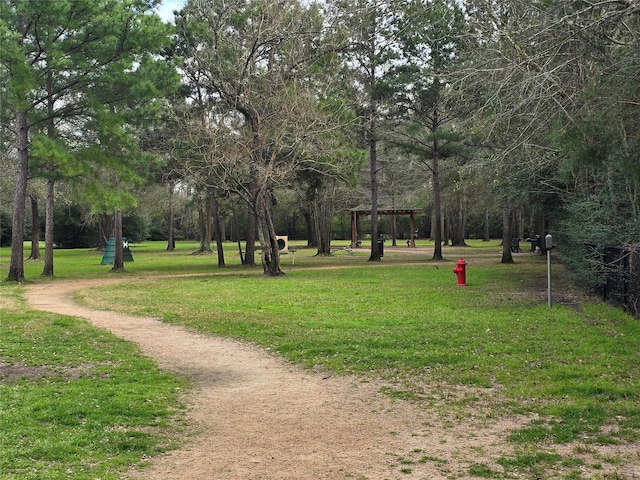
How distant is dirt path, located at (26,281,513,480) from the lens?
4.46 metres

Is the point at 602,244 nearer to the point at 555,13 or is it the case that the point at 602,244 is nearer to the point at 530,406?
the point at 555,13

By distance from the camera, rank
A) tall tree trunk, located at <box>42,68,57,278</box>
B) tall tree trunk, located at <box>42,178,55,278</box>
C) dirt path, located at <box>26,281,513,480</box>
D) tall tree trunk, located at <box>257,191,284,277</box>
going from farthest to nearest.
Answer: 1. tall tree trunk, located at <box>42,178,55,278</box>
2. tall tree trunk, located at <box>257,191,284,277</box>
3. tall tree trunk, located at <box>42,68,57,278</box>
4. dirt path, located at <box>26,281,513,480</box>

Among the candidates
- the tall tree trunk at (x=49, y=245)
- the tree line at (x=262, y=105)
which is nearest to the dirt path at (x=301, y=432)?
the tree line at (x=262, y=105)

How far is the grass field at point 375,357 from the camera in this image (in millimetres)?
4980

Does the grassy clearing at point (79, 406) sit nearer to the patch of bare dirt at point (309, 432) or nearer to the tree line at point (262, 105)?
the patch of bare dirt at point (309, 432)

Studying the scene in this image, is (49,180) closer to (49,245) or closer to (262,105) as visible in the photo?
(49,245)

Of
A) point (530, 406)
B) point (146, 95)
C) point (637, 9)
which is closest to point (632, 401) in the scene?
point (530, 406)

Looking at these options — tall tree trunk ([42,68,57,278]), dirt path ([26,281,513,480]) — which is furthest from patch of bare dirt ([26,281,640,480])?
tall tree trunk ([42,68,57,278])

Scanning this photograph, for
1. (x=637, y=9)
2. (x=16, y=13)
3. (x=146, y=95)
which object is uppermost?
(x=16, y=13)

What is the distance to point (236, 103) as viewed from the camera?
20.5 m

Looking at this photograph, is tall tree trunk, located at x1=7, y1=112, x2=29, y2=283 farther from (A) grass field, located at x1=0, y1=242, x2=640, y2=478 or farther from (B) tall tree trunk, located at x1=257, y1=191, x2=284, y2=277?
(B) tall tree trunk, located at x1=257, y1=191, x2=284, y2=277

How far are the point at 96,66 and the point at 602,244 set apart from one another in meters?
13.8

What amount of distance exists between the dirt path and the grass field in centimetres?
29

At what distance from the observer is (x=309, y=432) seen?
534 centimetres
